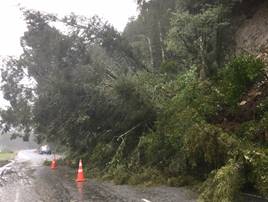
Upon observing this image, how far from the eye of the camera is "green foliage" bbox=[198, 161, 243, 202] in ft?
34.4

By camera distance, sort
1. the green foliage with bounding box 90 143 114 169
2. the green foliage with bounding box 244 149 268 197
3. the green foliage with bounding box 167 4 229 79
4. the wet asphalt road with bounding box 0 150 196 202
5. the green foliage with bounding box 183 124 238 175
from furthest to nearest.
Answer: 1. the green foliage with bounding box 167 4 229 79
2. the green foliage with bounding box 90 143 114 169
3. the wet asphalt road with bounding box 0 150 196 202
4. the green foliage with bounding box 183 124 238 175
5. the green foliage with bounding box 244 149 268 197

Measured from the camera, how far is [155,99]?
2009cm

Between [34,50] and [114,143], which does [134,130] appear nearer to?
[114,143]

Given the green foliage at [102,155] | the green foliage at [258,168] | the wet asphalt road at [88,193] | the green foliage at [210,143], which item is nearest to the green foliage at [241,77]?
the green foliage at [210,143]

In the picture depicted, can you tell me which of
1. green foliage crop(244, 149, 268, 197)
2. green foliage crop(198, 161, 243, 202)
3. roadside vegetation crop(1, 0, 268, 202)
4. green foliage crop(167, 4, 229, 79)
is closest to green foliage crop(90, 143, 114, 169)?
roadside vegetation crop(1, 0, 268, 202)

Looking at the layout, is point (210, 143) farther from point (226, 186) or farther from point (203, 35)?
point (203, 35)

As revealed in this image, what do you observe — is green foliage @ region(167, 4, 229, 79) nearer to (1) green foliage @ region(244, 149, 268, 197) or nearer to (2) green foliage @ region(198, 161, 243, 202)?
(1) green foliage @ region(244, 149, 268, 197)

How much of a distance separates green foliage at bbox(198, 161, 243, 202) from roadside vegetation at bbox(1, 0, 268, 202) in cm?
2

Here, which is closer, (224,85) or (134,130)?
(224,85)

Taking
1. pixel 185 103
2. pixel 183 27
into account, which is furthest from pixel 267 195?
pixel 183 27

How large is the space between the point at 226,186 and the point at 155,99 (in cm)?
986

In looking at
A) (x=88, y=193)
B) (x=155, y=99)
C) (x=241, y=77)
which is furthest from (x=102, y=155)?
(x=241, y=77)

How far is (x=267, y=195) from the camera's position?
10.7 m

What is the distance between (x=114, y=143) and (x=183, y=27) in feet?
23.0
